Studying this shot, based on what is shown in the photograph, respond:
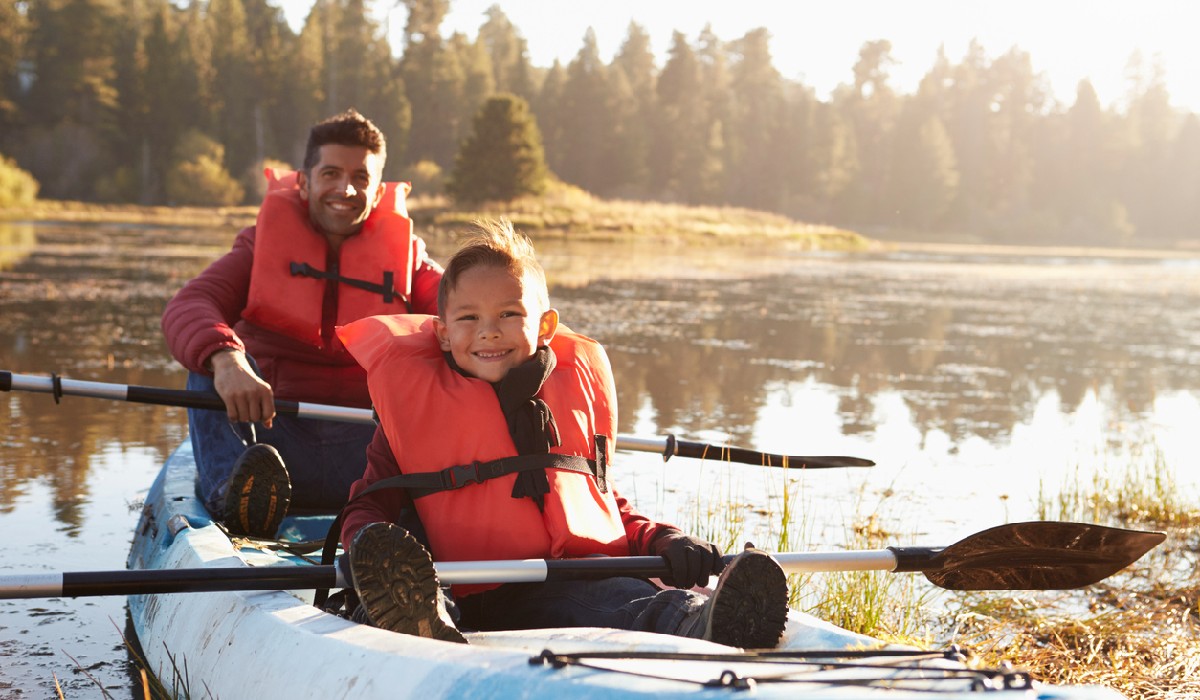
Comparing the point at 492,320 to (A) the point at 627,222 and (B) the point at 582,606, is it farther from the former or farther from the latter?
(A) the point at 627,222

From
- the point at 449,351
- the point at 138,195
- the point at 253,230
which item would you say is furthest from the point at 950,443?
the point at 138,195

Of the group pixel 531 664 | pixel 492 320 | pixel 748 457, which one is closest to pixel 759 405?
pixel 748 457

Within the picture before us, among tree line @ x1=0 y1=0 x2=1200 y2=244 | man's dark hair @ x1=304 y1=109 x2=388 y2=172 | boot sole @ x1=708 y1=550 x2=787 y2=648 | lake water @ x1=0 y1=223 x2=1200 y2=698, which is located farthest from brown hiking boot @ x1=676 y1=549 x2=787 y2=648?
tree line @ x1=0 y1=0 x2=1200 y2=244

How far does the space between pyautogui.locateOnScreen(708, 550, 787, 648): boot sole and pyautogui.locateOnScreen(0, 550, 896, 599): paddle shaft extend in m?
0.29

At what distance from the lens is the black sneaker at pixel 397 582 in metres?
2.44

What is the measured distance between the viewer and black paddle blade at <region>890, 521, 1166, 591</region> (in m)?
3.23

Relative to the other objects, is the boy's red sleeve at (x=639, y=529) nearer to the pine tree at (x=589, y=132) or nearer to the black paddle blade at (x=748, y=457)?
the black paddle blade at (x=748, y=457)

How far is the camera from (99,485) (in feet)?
17.9

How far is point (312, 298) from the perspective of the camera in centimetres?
450

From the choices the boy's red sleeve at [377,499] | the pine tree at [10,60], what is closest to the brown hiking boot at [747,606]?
the boy's red sleeve at [377,499]

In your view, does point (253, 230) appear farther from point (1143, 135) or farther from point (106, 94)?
point (1143, 135)

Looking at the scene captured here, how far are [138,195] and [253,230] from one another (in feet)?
171

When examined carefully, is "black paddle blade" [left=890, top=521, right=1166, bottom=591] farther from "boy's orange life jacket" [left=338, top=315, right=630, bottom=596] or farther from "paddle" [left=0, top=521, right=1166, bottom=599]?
"boy's orange life jacket" [left=338, top=315, right=630, bottom=596]

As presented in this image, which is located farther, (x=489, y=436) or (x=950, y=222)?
(x=950, y=222)
